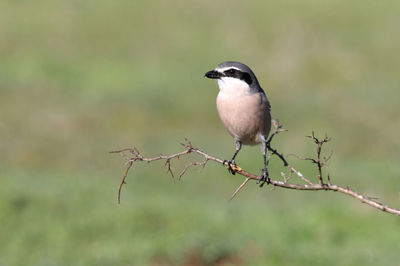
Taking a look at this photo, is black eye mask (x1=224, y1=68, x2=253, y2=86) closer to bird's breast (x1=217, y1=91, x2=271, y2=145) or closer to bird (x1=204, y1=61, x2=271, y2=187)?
bird (x1=204, y1=61, x2=271, y2=187)

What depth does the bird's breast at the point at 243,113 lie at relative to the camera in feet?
19.0

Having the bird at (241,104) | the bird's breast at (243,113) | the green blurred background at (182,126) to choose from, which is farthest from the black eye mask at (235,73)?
the green blurred background at (182,126)

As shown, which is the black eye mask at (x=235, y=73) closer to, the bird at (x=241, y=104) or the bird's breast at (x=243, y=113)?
the bird at (x=241, y=104)

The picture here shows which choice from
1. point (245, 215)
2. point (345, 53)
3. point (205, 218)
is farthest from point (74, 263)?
point (345, 53)

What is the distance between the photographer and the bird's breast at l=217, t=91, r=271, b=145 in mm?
5805

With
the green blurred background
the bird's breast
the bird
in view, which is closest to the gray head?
the bird

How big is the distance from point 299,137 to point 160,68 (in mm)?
7999

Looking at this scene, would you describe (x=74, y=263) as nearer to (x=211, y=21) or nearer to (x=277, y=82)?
(x=277, y=82)

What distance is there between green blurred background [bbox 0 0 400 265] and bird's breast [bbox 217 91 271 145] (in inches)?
18.8

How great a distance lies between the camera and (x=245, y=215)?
13703 mm

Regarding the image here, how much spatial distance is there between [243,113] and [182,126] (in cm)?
1512

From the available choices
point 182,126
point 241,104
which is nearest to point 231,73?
point 241,104

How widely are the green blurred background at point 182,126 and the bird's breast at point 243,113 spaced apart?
1.57 ft

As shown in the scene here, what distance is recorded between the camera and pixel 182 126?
824 inches
